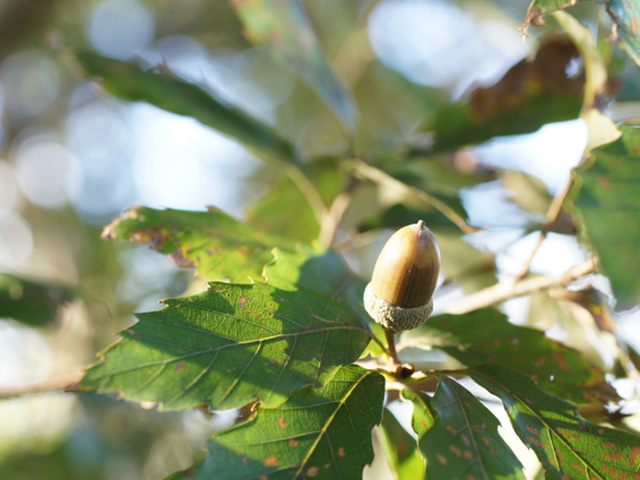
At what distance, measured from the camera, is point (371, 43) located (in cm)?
220

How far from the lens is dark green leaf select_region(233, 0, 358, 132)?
1.03 m

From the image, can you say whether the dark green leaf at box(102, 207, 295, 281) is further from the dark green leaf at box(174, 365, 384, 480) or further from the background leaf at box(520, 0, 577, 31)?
the background leaf at box(520, 0, 577, 31)

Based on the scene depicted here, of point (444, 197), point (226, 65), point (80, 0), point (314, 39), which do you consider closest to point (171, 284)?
point (314, 39)

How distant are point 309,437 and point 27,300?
72 cm

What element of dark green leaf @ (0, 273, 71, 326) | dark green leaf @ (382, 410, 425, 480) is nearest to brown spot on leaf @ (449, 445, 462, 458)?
dark green leaf @ (382, 410, 425, 480)

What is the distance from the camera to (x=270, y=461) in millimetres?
465

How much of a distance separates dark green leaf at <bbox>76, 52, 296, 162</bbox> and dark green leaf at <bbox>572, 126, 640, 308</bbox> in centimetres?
61

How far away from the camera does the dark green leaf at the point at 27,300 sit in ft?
3.10

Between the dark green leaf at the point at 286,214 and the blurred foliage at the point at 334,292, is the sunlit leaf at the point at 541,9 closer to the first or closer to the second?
the blurred foliage at the point at 334,292

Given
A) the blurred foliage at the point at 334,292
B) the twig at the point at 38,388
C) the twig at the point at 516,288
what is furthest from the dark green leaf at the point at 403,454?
the twig at the point at 38,388

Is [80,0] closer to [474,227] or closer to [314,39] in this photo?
[314,39]

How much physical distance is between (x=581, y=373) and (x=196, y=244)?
0.54 metres

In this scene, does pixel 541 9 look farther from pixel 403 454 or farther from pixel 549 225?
pixel 403 454

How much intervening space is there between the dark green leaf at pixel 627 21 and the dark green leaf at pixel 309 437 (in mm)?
412
